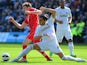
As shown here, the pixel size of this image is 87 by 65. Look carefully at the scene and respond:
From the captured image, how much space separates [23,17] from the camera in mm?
40500

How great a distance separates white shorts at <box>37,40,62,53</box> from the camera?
1577 cm

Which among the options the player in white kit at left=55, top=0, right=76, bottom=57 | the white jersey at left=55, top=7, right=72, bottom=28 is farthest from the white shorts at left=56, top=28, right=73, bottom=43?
the white jersey at left=55, top=7, right=72, bottom=28

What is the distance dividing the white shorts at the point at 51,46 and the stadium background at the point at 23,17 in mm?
20758

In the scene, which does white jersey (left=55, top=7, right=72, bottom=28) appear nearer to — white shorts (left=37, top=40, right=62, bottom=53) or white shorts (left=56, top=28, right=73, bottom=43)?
white shorts (left=56, top=28, right=73, bottom=43)

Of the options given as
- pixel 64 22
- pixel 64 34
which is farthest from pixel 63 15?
pixel 64 34

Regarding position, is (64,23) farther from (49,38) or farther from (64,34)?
Result: (49,38)

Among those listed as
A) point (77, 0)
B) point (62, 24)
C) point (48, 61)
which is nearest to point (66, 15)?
point (62, 24)

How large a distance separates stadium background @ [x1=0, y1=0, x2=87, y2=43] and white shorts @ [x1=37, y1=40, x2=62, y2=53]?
817 inches

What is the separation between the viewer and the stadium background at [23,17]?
36.9 meters

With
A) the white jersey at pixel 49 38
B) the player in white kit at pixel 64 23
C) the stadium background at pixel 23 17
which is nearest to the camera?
the white jersey at pixel 49 38

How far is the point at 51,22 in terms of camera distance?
15812 millimetres

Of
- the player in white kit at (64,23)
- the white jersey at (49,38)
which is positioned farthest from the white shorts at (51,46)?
the player in white kit at (64,23)

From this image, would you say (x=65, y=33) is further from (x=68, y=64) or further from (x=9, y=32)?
(x=9, y=32)

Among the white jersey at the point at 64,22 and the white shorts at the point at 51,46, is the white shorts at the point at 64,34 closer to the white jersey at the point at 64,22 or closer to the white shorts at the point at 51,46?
the white jersey at the point at 64,22
